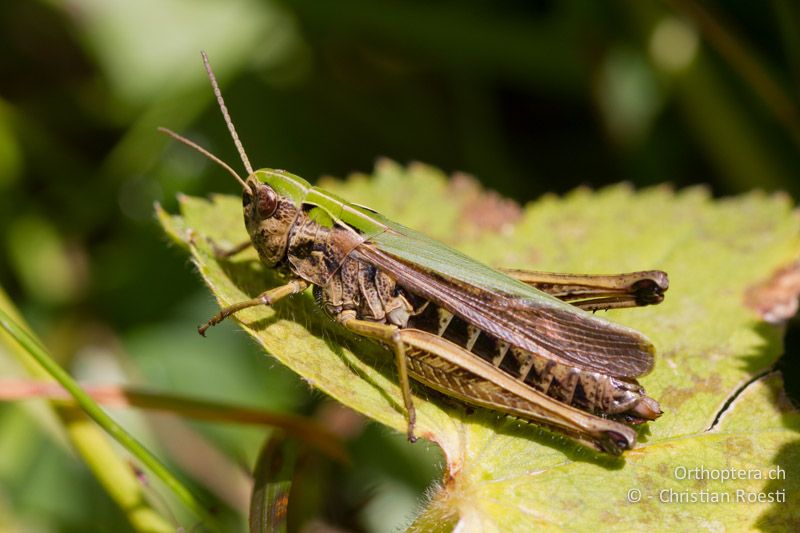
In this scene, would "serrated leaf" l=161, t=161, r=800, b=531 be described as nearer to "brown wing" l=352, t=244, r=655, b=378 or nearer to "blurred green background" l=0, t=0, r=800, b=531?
"brown wing" l=352, t=244, r=655, b=378

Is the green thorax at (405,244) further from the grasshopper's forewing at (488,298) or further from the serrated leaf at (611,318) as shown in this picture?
the serrated leaf at (611,318)

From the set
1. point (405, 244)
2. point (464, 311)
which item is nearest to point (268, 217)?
point (405, 244)

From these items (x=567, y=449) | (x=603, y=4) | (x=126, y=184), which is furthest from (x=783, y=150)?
(x=126, y=184)

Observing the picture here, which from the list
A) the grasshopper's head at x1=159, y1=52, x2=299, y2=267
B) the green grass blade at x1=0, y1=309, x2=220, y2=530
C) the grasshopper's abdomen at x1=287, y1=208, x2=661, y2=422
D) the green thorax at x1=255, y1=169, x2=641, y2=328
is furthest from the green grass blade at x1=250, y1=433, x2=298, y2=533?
the green thorax at x1=255, y1=169, x2=641, y2=328

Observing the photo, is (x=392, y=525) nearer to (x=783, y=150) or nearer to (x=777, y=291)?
(x=777, y=291)

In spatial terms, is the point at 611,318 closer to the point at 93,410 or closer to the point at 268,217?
the point at 268,217

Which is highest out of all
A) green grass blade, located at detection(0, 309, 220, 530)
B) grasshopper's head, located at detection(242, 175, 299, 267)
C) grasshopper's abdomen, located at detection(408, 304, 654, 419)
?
grasshopper's abdomen, located at detection(408, 304, 654, 419)

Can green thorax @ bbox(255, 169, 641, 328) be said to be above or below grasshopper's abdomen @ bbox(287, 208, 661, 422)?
above
